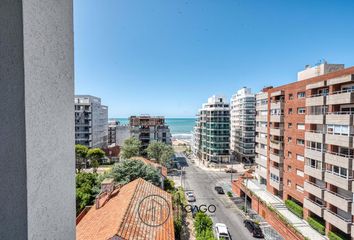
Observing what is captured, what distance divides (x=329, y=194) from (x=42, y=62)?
15.9 meters

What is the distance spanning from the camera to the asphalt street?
52.9 ft

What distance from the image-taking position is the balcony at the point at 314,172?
535 inches

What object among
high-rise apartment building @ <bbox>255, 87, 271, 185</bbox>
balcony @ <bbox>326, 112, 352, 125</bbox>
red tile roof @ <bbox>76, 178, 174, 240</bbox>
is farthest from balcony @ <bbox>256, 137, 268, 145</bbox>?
red tile roof @ <bbox>76, 178, 174, 240</bbox>

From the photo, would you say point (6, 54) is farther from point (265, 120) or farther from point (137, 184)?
point (265, 120)

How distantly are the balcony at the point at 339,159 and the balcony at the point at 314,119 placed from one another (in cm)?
208

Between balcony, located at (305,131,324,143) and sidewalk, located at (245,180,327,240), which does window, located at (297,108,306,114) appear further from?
sidewalk, located at (245,180,327,240)

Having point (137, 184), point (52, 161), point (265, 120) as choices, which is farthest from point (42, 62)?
point (265, 120)

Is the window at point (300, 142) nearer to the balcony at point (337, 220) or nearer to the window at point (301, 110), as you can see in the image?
the window at point (301, 110)

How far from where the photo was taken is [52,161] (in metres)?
0.92

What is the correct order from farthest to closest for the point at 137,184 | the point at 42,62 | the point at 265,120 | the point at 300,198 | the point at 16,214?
the point at 265,120 → the point at 300,198 → the point at 137,184 → the point at 42,62 → the point at 16,214

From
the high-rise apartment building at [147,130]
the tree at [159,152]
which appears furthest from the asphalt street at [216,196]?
the high-rise apartment building at [147,130]

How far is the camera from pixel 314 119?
565 inches

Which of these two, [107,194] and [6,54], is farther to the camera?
[107,194]

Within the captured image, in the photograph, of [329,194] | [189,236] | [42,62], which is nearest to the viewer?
[42,62]
